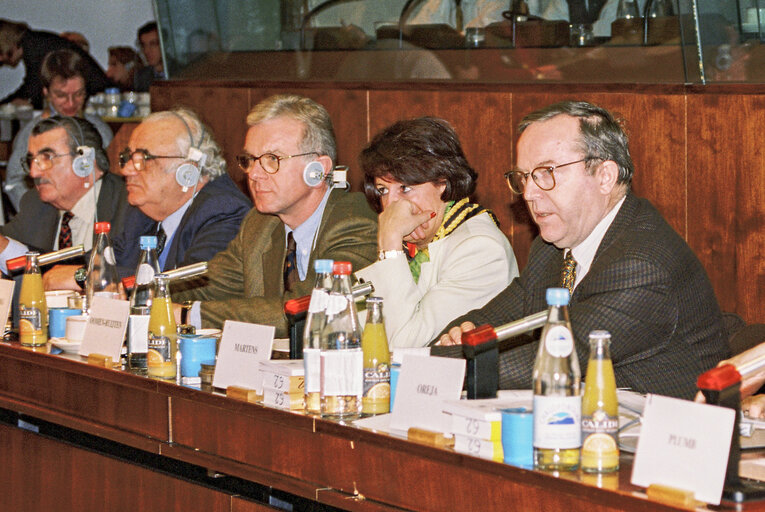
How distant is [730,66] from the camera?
313 cm

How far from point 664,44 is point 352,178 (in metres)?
1.37

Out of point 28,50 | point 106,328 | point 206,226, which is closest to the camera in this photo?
point 106,328

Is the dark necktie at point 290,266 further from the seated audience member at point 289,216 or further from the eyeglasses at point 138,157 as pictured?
the eyeglasses at point 138,157

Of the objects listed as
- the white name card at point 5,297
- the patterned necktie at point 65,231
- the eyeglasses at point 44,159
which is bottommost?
the white name card at point 5,297

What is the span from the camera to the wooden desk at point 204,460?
5.42ft

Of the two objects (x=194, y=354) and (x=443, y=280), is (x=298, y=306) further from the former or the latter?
(x=443, y=280)

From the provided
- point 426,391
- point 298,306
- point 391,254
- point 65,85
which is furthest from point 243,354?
point 65,85

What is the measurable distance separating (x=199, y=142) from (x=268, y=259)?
698mm

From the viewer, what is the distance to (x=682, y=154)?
3.21m

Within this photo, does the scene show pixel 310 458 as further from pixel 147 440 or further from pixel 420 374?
pixel 147 440

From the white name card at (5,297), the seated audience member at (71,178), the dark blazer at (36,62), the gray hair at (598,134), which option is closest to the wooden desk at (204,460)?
the white name card at (5,297)

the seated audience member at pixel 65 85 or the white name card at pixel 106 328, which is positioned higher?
the seated audience member at pixel 65 85

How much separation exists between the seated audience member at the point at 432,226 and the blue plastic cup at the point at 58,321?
79 centimetres

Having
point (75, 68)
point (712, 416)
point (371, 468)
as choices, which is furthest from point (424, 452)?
point (75, 68)
